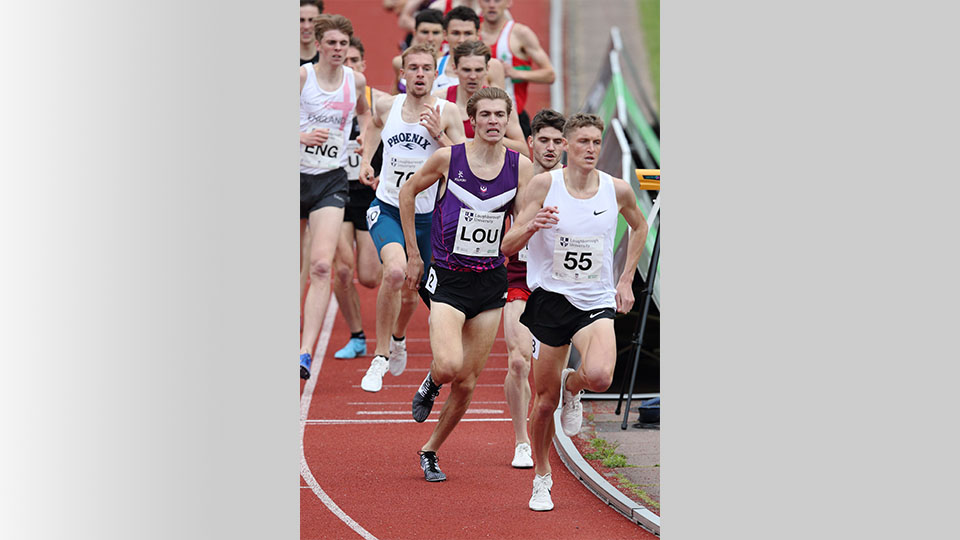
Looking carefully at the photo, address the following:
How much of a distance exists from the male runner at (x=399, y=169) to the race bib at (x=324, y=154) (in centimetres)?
43

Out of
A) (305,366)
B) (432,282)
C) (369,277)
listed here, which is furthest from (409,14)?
(432,282)

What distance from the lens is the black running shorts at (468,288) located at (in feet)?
25.7

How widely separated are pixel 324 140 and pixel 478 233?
7.86 feet

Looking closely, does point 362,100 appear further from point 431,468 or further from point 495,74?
point 431,468

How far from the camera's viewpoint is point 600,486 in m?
8.14

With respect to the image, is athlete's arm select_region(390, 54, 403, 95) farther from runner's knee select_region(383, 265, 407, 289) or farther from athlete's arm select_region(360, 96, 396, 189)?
runner's knee select_region(383, 265, 407, 289)

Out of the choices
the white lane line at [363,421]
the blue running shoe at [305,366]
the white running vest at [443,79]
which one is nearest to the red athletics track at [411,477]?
the white lane line at [363,421]

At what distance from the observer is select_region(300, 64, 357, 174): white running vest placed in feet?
32.5

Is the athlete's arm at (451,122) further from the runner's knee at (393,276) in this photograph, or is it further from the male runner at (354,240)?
the male runner at (354,240)

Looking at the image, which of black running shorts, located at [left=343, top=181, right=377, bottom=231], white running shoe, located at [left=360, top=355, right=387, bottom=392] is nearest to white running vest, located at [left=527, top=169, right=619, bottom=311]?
white running shoe, located at [left=360, top=355, right=387, bottom=392]

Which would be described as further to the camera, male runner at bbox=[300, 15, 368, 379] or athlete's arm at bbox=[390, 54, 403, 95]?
athlete's arm at bbox=[390, 54, 403, 95]

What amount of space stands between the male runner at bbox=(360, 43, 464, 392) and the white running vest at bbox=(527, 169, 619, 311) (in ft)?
5.07
